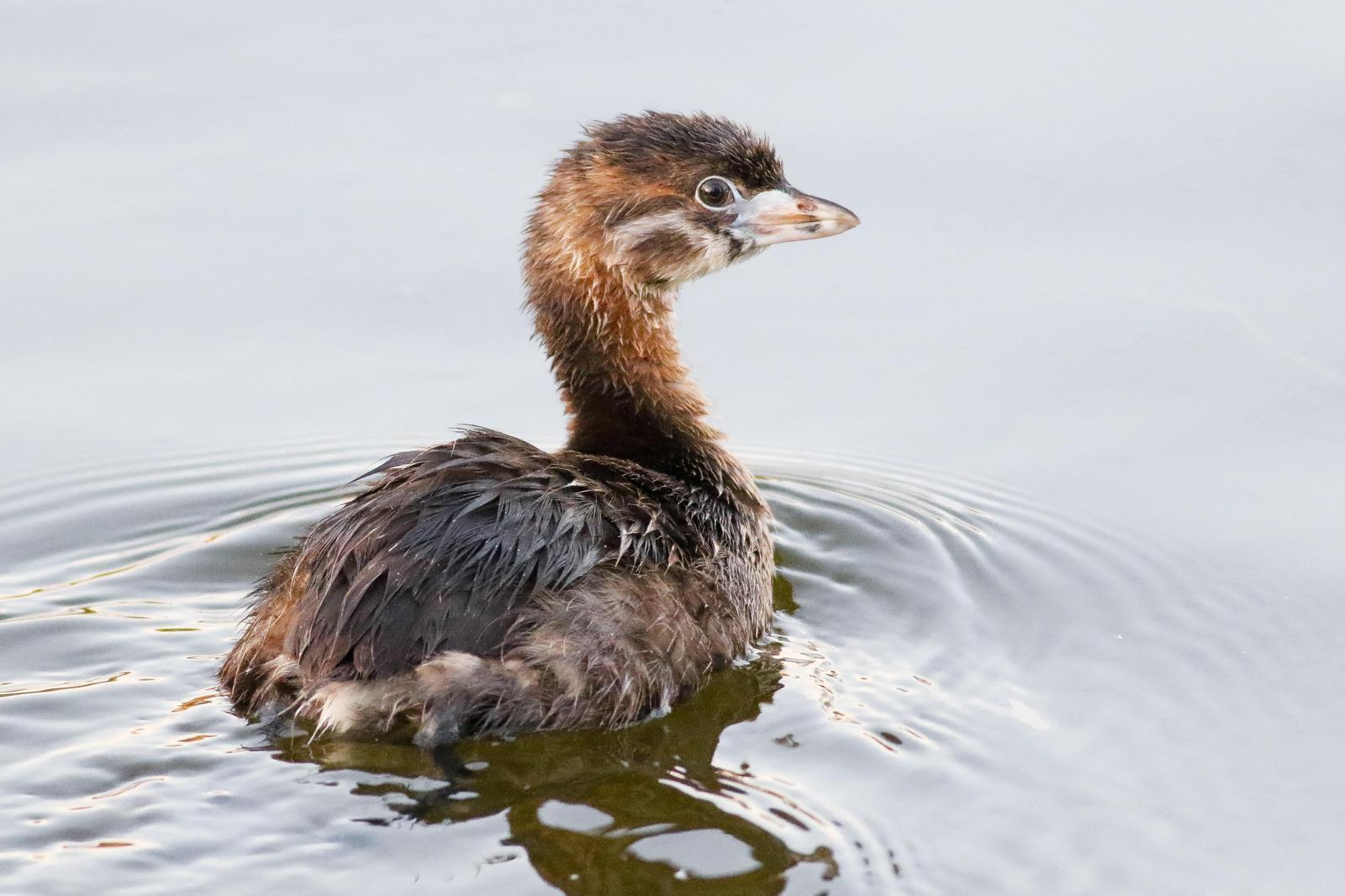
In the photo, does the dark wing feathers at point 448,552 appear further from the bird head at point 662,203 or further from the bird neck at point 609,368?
the bird head at point 662,203

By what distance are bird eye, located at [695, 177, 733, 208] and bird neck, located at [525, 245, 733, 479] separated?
440mm

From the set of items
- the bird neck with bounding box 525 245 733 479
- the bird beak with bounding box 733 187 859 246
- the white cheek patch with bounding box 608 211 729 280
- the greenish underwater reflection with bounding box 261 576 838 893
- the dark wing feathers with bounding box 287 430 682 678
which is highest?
the bird beak with bounding box 733 187 859 246

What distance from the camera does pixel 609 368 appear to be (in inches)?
313

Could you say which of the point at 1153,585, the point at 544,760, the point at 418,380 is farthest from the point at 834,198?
the point at 544,760

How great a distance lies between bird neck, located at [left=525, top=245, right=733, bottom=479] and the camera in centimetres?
791

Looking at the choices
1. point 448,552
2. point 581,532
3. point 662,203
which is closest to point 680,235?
point 662,203

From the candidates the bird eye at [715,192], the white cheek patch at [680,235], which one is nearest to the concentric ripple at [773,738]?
the white cheek patch at [680,235]

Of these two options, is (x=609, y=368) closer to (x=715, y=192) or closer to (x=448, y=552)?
(x=715, y=192)

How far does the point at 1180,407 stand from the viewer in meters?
9.45

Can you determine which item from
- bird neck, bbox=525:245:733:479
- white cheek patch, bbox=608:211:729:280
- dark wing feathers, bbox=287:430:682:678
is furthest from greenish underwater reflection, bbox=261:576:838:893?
white cheek patch, bbox=608:211:729:280

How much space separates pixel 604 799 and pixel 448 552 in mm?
955

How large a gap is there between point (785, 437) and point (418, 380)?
183 cm

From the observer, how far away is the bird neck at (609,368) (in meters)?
7.91

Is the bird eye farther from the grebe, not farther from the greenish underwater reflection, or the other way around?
the greenish underwater reflection
